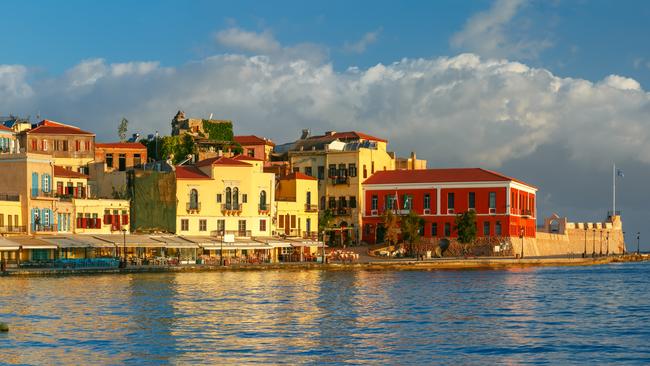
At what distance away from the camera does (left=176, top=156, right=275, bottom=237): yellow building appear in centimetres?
9538

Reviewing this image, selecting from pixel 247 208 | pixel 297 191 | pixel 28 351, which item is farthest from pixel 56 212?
pixel 28 351

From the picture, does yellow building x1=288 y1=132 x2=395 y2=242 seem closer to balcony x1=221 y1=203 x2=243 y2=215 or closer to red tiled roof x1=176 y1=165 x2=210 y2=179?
balcony x1=221 y1=203 x2=243 y2=215

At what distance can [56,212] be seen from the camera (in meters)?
86.2

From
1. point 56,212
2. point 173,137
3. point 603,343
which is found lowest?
point 603,343

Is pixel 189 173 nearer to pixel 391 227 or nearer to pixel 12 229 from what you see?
pixel 12 229

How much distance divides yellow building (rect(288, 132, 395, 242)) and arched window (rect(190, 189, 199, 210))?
59.5ft

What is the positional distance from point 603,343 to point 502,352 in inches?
197

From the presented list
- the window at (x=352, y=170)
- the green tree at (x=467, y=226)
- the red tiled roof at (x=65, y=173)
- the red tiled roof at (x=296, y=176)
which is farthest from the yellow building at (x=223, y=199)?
the green tree at (x=467, y=226)

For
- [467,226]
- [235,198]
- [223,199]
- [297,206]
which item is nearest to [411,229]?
[467,226]

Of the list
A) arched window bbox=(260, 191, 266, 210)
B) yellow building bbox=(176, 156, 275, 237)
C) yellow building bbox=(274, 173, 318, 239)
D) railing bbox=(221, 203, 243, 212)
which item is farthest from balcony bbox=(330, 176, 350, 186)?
railing bbox=(221, 203, 243, 212)

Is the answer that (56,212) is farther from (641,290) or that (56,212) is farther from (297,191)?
(641,290)

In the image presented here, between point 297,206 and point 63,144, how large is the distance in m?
21.4

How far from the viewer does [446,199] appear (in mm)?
108438

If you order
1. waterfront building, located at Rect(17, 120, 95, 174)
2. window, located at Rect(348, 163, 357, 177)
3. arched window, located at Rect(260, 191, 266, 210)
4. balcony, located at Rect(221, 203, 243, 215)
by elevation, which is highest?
waterfront building, located at Rect(17, 120, 95, 174)
